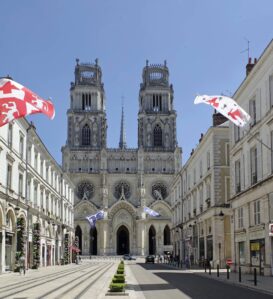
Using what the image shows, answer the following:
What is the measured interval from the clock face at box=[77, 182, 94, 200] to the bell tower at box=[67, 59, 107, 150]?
780cm

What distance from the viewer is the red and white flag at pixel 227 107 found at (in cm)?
2670

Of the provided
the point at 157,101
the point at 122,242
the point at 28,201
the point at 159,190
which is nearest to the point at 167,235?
the point at 159,190

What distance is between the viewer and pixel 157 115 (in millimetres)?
120625

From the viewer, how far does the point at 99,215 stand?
242ft

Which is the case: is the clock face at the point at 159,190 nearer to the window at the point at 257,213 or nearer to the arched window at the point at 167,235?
the arched window at the point at 167,235

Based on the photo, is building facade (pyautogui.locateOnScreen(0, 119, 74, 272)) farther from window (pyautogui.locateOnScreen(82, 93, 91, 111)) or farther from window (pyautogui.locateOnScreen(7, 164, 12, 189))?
window (pyautogui.locateOnScreen(82, 93, 91, 111))

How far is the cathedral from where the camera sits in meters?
113

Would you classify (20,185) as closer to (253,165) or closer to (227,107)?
(253,165)

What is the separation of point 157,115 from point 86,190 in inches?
875

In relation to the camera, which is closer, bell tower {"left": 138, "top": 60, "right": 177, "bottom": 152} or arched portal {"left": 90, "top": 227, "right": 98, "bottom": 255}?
arched portal {"left": 90, "top": 227, "right": 98, "bottom": 255}

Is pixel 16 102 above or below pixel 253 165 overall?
above

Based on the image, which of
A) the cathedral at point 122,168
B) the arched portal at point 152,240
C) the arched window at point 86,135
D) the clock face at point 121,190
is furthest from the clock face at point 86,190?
the arched portal at point 152,240

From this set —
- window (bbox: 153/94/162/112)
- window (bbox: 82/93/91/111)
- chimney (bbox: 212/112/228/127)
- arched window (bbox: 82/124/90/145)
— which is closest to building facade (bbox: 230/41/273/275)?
chimney (bbox: 212/112/228/127)

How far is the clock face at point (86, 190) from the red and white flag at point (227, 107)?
8981 centimetres
